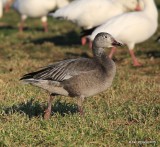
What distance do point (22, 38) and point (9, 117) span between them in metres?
10.2

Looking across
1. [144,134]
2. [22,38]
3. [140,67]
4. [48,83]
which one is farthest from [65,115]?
[22,38]

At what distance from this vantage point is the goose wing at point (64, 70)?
6.56 meters

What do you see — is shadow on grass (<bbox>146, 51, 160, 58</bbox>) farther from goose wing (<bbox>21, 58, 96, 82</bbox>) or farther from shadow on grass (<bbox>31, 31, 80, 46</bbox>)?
goose wing (<bbox>21, 58, 96, 82</bbox>)

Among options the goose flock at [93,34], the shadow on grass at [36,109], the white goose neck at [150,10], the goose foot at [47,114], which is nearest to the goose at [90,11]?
the goose flock at [93,34]

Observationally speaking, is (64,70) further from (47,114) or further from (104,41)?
(104,41)

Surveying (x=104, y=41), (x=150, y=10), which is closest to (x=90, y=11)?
(x=150, y=10)

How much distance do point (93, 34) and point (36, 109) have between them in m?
5.22

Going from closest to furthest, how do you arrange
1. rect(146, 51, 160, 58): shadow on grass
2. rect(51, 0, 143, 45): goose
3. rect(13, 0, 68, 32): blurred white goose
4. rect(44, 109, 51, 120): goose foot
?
rect(44, 109, 51, 120): goose foot → rect(146, 51, 160, 58): shadow on grass → rect(51, 0, 143, 45): goose → rect(13, 0, 68, 32): blurred white goose

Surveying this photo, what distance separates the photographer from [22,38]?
16688mm

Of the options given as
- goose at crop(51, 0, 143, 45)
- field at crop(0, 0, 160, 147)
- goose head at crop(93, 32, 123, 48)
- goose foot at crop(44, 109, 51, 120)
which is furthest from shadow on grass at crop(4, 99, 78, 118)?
goose at crop(51, 0, 143, 45)

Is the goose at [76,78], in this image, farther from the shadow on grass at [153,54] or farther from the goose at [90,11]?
the goose at [90,11]

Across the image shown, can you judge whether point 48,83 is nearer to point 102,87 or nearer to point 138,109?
point 102,87

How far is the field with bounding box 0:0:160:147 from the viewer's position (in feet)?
19.1

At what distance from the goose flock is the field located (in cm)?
35
